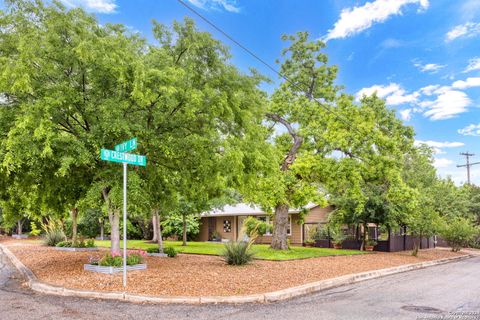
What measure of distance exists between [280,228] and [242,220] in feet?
43.5

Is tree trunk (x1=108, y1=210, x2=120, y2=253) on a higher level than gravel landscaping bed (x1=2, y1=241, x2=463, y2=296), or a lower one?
higher

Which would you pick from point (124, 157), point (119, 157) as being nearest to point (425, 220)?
point (124, 157)

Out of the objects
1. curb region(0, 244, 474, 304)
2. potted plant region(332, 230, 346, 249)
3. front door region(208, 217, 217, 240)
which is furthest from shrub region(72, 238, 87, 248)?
front door region(208, 217, 217, 240)

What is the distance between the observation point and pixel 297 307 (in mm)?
8555

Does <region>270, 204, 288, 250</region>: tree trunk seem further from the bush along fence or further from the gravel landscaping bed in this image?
the bush along fence

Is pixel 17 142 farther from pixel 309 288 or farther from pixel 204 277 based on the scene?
pixel 309 288

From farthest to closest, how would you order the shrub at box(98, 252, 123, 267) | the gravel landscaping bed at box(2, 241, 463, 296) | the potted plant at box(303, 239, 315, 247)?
1. the potted plant at box(303, 239, 315, 247)
2. the shrub at box(98, 252, 123, 267)
3. the gravel landscaping bed at box(2, 241, 463, 296)

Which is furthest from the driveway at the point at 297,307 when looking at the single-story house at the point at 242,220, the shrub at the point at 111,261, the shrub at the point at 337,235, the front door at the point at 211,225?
the front door at the point at 211,225

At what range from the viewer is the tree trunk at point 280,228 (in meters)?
23.0

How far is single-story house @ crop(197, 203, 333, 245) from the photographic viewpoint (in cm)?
3369

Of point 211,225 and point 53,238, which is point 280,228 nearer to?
point 53,238

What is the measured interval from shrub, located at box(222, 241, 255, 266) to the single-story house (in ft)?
57.5

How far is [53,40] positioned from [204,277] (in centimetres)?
752

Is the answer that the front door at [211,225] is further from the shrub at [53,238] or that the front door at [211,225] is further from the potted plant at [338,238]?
the shrub at [53,238]
